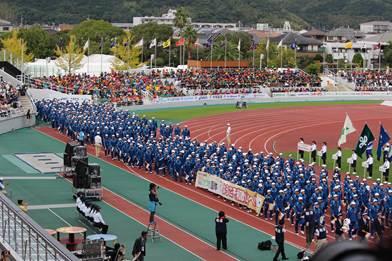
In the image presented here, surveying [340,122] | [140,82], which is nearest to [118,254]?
[340,122]

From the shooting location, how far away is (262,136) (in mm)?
35500

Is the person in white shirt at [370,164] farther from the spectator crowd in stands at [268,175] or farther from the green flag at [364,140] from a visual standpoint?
the green flag at [364,140]

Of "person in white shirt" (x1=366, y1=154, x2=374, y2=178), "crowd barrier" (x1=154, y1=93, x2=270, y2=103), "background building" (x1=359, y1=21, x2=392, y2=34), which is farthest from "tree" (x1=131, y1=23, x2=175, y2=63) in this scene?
"background building" (x1=359, y1=21, x2=392, y2=34)

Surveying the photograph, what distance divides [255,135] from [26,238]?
2699 cm

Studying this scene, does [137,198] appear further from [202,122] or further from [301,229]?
[202,122]

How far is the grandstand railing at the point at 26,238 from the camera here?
7.61 m

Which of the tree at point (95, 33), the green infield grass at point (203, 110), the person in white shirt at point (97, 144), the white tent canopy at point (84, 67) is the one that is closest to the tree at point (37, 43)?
the tree at point (95, 33)

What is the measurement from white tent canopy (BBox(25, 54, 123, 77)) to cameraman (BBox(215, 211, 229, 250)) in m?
49.0

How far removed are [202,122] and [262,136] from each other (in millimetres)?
6318

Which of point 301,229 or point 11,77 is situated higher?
point 11,77

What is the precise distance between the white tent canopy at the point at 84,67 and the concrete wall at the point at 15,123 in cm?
2543

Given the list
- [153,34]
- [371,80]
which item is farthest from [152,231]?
[153,34]

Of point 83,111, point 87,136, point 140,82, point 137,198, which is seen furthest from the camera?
point 140,82

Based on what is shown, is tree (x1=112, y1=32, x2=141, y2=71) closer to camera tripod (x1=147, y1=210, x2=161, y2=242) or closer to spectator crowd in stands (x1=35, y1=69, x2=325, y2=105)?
spectator crowd in stands (x1=35, y1=69, x2=325, y2=105)
